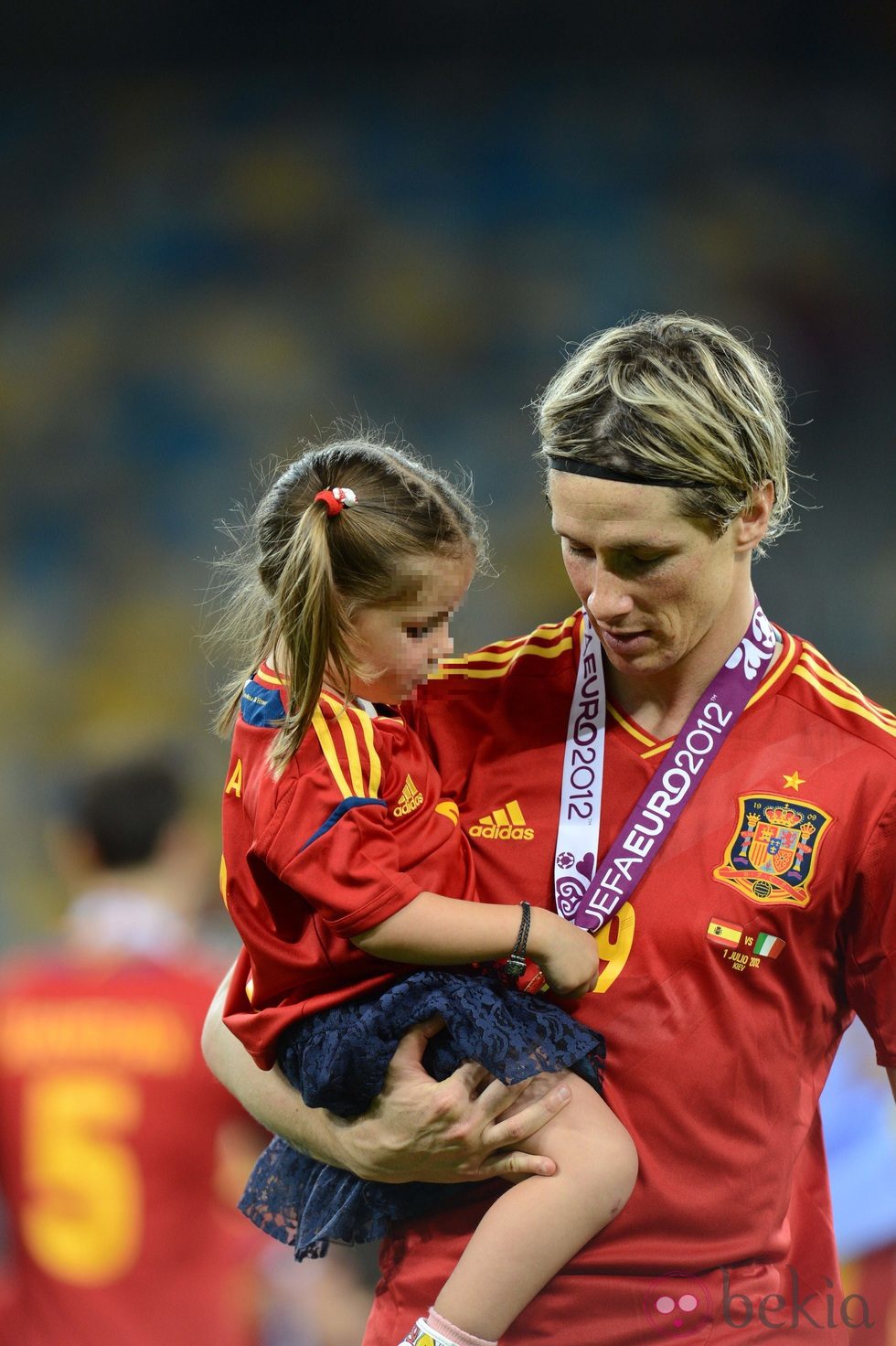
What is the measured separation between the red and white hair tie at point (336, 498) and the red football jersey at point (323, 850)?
23cm

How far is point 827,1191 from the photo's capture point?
6.74 feet

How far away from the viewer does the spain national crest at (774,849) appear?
1.90 m

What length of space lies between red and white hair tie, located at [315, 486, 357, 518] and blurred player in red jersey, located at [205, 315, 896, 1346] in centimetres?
26

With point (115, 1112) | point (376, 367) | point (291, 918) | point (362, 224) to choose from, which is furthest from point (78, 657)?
point (291, 918)

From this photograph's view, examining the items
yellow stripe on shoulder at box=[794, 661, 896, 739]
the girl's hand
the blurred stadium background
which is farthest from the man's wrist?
the blurred stadium background

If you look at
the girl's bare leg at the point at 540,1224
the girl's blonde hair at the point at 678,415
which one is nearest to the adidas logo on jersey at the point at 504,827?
the girl's bare leg at the point at 540,1224

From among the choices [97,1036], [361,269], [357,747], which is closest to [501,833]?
[357,747]

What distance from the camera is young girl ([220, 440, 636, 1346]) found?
1.79 meters

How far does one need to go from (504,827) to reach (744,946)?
36 cm

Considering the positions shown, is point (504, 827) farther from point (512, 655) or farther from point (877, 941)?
point (877, 941)

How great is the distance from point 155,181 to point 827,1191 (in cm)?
628

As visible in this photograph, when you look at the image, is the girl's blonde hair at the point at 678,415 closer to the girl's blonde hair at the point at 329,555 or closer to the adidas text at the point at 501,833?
the girl's blonde hair at the point at 329,555

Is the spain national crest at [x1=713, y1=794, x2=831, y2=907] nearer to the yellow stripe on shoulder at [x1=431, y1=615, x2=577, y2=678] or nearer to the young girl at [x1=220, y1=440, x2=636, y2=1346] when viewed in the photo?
the young girl at [x1=220, y1=440, x2=636, y2=1346]

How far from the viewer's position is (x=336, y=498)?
6.36 feet
